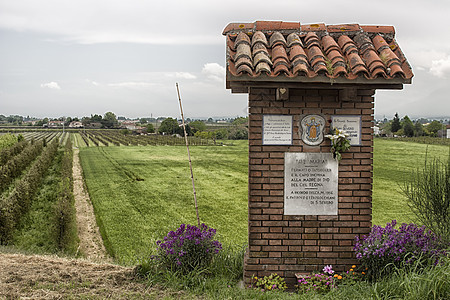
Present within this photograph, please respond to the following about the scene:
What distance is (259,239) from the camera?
496 cm

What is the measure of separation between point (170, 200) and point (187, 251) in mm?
12112

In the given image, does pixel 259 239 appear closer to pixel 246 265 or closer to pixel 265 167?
pixel 246 265

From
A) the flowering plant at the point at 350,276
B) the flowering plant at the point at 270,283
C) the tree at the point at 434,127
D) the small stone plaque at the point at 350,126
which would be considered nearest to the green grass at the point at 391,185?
the small stone plaque at the point at 350,126

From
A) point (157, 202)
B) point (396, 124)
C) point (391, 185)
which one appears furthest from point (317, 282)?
point (396, 124)

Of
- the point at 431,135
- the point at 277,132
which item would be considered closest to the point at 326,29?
the point at 277,132

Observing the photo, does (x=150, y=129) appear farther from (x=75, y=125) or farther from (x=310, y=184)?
(x=310, y=184)

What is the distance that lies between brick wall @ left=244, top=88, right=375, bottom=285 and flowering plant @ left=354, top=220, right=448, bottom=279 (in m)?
0.22

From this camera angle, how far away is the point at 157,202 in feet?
54.3

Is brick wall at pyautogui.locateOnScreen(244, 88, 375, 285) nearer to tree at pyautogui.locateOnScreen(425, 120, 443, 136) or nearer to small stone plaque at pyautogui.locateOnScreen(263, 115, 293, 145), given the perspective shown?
small stone plaque at pyautogui.locateOnScreen(263, 115, 293, 145)

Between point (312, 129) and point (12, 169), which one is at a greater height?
point (312, 129)

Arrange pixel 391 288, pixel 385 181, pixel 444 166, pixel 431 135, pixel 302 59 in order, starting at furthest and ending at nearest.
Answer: pixel 431 135 < pixel 385 181 < pixel 444 166 < pixel 302 59 < pixel 391 288

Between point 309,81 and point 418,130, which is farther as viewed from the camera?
point 418,130

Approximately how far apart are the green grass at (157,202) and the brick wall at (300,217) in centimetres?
195

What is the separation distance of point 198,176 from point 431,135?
5181 cm
